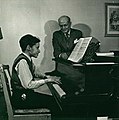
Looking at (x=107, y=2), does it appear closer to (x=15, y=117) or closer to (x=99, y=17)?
(x=99, y=17)

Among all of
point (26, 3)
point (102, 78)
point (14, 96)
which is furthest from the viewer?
point (26, 3)

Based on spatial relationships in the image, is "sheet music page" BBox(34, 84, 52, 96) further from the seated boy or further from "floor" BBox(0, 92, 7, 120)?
"floor" BBox(0, 92, 7, 120)

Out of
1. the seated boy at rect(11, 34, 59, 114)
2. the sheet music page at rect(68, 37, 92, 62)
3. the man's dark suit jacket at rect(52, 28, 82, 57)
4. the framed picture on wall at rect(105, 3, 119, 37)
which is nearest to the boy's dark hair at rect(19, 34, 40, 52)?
the seated boy at rect(11, 34, 59, 114)

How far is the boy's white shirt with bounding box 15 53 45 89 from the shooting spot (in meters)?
1.34

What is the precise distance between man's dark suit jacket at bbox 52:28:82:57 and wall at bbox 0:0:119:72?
0.06 meters

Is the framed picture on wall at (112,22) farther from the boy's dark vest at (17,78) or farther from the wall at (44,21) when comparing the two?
the boy's dark vest at (17,78)

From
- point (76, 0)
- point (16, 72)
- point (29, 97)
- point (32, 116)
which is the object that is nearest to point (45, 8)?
point (76, 0)

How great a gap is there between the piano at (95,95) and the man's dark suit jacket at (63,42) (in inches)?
5.8

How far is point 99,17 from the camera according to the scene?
59.9 inches

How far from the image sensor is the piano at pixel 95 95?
1.19 meters

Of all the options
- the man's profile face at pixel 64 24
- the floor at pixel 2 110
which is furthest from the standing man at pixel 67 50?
the floor at pixel 2 110

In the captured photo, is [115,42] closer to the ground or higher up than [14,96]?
higher up

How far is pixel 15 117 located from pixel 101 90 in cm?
52

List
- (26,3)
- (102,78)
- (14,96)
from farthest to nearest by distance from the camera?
(26,3)
(14,96)
(102,78)
